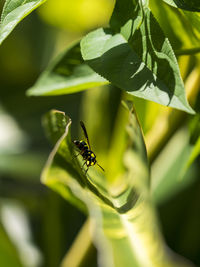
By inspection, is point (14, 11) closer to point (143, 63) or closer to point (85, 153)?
point (143, 63)

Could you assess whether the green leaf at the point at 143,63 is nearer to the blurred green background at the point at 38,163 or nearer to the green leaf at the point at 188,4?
the green leaf at the point at 188,4

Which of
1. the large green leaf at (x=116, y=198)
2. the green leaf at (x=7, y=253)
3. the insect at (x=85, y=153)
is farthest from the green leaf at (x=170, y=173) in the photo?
the insect at (x=85, y=153)

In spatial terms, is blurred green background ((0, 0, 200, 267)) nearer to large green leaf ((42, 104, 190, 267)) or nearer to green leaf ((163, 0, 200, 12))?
large green leaf ((42, 104, 190, 267))

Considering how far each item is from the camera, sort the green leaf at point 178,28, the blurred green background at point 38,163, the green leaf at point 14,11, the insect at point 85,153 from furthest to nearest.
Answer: the blurred green background at point 38,163, the insect at point 85,153, the green leaf at point 178,28, the green leaf at point 14,11

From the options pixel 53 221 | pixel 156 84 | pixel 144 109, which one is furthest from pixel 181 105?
pixel 53 221

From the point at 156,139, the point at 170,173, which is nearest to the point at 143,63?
the point at 156,139

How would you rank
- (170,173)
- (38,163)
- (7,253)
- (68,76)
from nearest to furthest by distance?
(68,76)
(7,253)
(170,173)
(38,163)

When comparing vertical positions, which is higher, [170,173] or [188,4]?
[188,4]
